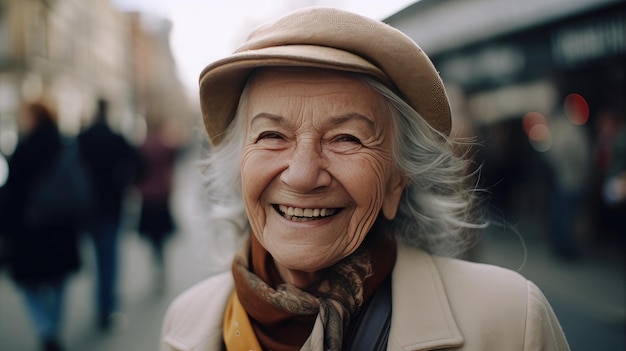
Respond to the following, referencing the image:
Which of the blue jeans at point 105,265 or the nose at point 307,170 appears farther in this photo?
the blue jeans at point 105,265

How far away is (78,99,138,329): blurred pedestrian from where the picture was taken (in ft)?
16.3

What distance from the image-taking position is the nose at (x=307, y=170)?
133 centimetres

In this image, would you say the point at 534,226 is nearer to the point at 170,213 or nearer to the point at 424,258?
the point at 170,213

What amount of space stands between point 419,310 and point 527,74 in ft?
22.2

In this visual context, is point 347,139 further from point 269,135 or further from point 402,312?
point 402,312

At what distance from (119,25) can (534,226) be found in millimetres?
47545

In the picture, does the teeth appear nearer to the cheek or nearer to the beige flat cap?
the cheek

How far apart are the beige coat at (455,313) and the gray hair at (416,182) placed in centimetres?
12

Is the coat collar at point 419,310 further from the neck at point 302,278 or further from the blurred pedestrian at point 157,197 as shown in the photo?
the blurred pedestrian at point 157,197

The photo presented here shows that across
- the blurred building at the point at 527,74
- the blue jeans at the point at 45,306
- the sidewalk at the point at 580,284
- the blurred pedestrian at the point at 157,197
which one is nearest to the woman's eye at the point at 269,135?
the sidewalk at the point at 580,284

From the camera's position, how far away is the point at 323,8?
4.64 feet

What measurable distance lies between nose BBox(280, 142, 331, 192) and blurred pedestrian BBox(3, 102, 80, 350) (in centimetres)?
345

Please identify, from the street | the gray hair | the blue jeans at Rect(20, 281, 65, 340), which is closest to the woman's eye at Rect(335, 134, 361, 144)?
the gray hair

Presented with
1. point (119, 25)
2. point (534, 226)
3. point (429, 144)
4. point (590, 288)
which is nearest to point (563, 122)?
point (590, 288)
